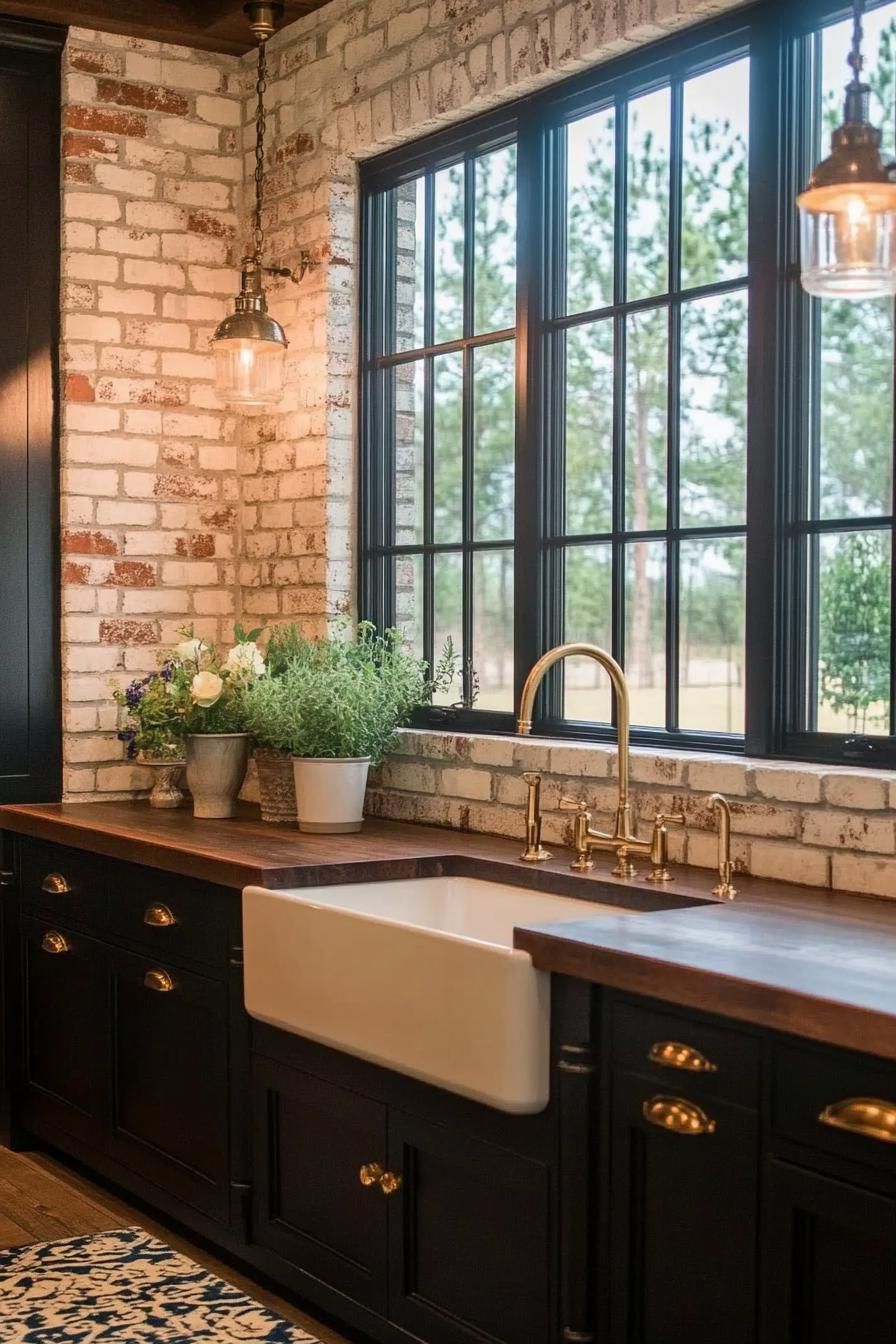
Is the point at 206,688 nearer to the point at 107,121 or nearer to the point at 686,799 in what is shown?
the point at 686,799

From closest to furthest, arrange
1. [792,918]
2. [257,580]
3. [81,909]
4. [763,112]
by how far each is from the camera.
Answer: [792,918], [763,112], [81,909], [257,580]

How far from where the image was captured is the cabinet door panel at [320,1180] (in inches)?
122

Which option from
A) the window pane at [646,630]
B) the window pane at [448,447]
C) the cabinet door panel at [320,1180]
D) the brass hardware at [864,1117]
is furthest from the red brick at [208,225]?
the brass hardware at [864,1117]

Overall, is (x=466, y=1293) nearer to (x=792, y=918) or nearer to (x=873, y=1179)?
(x=792, y=918)

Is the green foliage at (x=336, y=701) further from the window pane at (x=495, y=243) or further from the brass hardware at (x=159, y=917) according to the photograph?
the window pane at (x=495, y=243)

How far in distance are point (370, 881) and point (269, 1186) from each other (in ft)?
2.17

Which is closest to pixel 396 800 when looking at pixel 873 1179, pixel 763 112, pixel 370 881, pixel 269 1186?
pixel 370 881

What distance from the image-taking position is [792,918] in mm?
2750

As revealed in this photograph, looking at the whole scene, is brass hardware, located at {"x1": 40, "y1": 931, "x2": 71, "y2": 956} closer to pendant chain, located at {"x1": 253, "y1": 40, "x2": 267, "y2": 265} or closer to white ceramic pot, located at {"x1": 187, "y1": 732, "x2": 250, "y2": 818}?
white ceramic pot, located at {"x1": 187, "y1": 732, "x2": 250, "y2": 818}

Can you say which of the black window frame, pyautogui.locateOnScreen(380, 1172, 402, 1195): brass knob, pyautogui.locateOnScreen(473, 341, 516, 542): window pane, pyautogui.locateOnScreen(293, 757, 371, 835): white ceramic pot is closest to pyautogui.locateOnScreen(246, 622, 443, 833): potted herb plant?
pyautogui.locateOnScreen(293, 757, 371, 835): white ceramic pot

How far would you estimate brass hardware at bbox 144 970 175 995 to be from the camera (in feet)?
12.5

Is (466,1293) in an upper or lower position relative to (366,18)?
lower

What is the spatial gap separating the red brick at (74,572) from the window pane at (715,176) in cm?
205

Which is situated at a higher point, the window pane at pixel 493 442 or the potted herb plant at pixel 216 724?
the window pane at pixel 493 442
